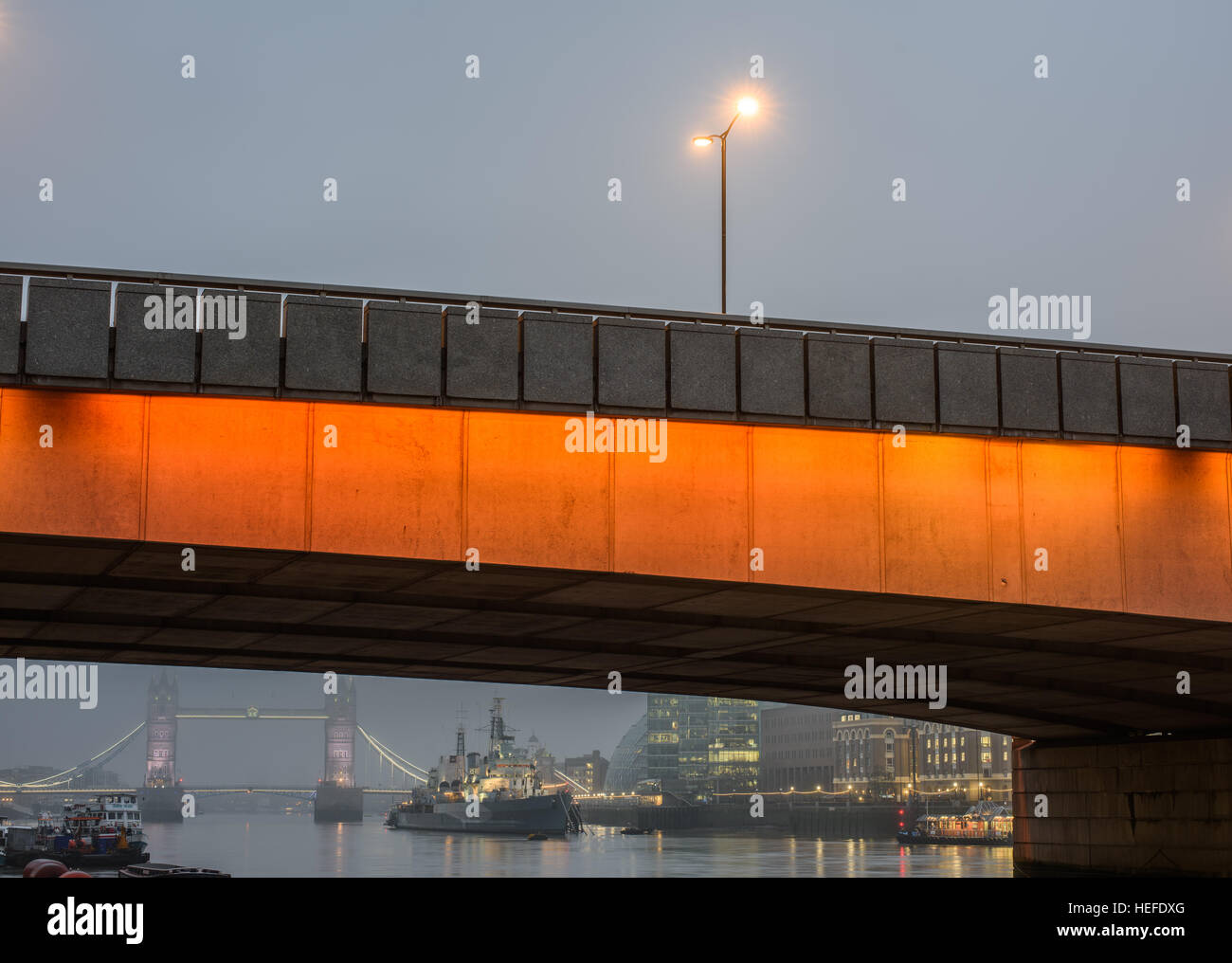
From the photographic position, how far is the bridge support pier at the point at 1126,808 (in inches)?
1618

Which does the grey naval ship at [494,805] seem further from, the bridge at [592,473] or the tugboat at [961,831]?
the bridge at [592,473]

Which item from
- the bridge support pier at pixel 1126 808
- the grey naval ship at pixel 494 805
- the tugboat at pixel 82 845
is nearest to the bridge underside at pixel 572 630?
the bridge support pier at pixel 1126 808

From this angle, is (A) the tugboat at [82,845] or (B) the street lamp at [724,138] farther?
(A) the tugboat at [82,845]

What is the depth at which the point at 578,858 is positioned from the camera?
365ft

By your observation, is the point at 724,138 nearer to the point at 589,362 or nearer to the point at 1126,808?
the point at 589,362

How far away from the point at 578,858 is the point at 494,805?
50.3 m

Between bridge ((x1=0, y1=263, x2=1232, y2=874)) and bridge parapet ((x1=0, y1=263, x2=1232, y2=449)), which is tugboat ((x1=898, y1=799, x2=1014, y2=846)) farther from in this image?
bridge parapet ((x1=0, y1=263, x2=1232, y2=449))

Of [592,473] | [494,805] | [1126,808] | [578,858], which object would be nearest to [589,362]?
[592,473]

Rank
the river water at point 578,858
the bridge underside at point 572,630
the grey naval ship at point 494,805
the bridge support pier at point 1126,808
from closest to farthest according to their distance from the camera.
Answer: the bridge underside at point 572,630
the bridge support pier at point 1126,808
the river water at point 578,858
the grey naval ship at point 494,805

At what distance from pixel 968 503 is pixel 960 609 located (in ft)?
7.39

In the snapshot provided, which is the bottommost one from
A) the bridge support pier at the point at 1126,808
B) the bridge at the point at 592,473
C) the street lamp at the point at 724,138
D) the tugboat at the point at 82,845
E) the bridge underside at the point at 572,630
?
the tugboat at the point at 82,845

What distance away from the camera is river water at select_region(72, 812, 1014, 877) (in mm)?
90000

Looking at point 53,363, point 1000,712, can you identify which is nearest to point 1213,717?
point 1000,712

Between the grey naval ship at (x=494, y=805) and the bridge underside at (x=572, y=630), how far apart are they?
364ft
